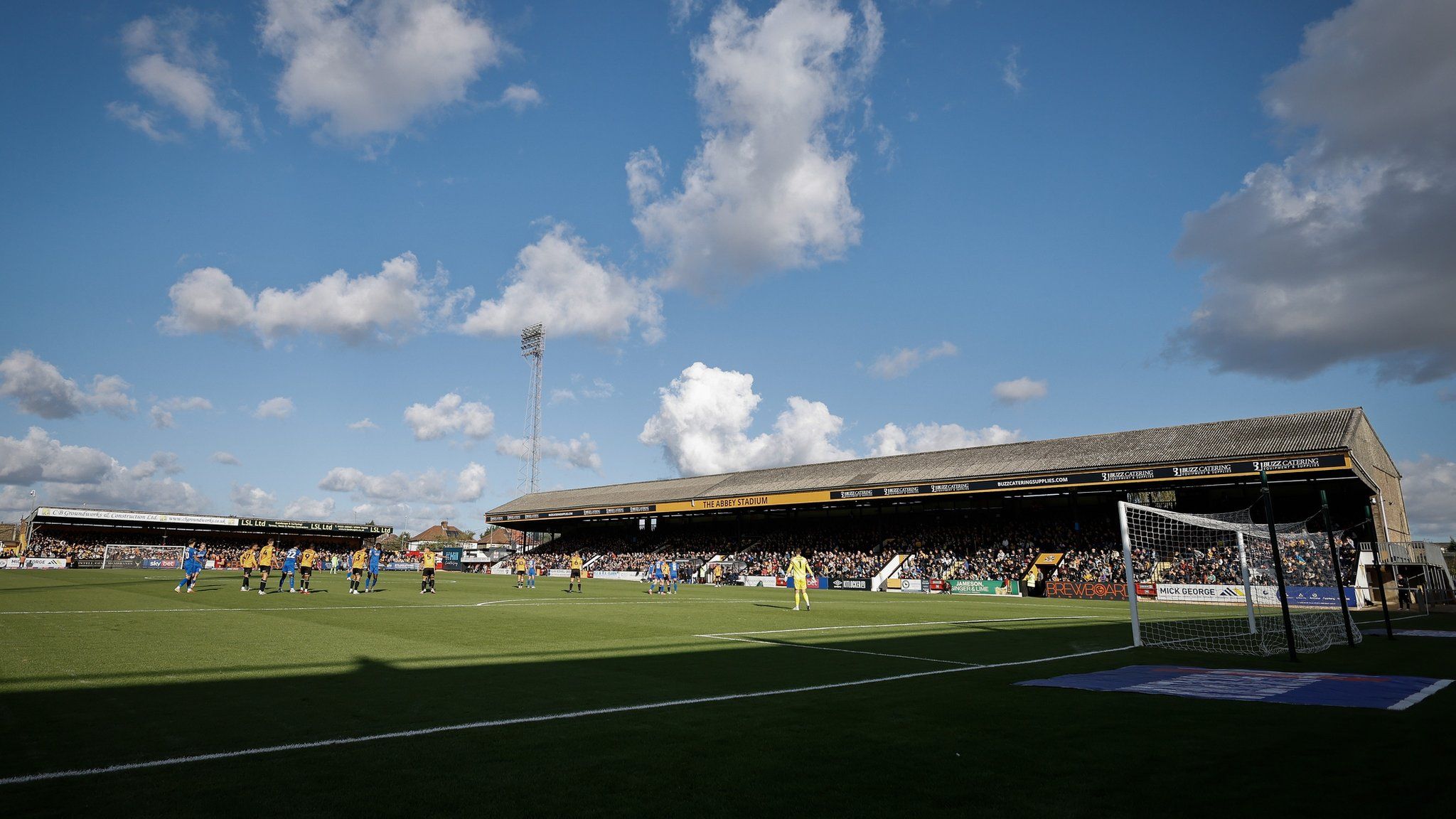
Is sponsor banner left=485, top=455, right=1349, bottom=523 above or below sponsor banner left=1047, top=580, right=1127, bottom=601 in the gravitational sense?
above

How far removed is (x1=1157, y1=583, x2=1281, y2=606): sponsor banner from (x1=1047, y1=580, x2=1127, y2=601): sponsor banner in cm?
274

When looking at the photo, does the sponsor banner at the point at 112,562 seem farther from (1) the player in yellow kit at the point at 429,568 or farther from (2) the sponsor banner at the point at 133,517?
(1) the player in yellow kit at the point at 429,568

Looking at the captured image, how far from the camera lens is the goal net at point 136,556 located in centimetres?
6506

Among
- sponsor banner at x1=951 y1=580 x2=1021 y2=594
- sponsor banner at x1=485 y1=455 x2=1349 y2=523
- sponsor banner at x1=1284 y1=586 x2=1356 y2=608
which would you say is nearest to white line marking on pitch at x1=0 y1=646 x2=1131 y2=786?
sponsor banner at x1=485 y1=455 x2=1349 y2=523

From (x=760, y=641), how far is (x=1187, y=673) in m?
7.58

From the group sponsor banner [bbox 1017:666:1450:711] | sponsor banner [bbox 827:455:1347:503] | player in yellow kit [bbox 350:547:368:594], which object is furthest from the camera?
sponsor banner [bbox 827:455:1347:503]

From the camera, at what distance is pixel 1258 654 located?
45.7 feet

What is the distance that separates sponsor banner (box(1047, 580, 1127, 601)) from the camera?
38.5 m

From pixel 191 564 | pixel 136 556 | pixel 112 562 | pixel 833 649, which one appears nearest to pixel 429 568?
pixel 191 564

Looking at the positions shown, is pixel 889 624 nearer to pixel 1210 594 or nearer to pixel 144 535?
pixel 1210 594

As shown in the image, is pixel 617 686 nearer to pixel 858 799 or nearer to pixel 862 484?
pixel 858 799

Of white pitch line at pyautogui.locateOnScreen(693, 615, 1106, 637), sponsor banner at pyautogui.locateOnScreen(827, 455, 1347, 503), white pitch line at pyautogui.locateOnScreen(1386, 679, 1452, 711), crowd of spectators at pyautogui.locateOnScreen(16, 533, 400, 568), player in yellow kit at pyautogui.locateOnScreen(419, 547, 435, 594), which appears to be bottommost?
white pitch line at pyautogui.locateOnScreen(693, 615, 1106, 637)

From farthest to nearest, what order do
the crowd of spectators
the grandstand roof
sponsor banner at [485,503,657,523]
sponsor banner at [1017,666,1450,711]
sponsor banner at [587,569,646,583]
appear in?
the crowd of spectators
sponsor banner at [485,503,657,523]
sponsor banner at [587,569,646,583]
the grandstand roof
sponsor banner at [1017,666,1450,711]

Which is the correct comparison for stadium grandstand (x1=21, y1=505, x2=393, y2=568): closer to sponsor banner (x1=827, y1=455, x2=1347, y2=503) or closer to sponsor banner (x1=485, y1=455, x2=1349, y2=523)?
sponsor banner (x1=485, y1=455, x2=1349, y2=523)
